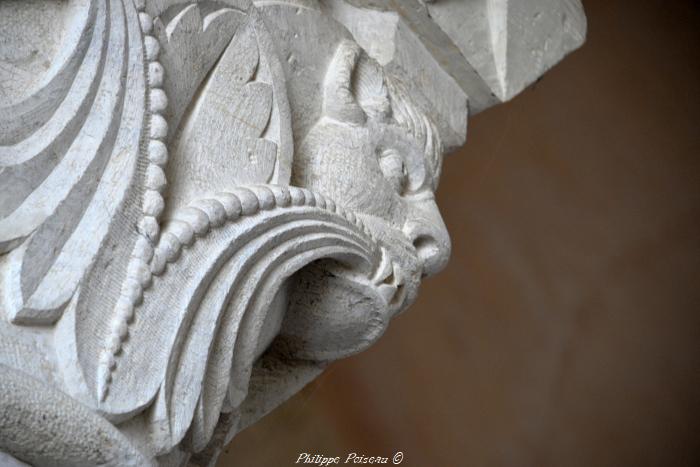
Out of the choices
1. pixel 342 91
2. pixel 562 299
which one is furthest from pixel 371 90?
pixel 562 299

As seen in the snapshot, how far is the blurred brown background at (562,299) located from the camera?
203cm

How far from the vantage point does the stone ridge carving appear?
2.52 feet

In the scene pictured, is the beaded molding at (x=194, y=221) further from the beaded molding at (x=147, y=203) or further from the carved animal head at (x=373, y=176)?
the carved animal head at (x=373, y=176)

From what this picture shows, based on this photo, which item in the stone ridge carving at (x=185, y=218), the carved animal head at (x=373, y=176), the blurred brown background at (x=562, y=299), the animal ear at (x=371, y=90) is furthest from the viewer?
the blurred brown background at (x=562, y=299)

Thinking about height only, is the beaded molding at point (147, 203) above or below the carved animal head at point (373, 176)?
above

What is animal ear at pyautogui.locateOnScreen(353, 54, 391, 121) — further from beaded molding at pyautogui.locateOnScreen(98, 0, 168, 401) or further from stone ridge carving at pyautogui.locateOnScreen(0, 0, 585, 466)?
beaded molding at pyautogui.locateOnScreen(98, 0, 168, 401)

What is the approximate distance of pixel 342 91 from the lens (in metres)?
1.17

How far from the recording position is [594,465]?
7.79 ft

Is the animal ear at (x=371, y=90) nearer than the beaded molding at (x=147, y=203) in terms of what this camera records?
No

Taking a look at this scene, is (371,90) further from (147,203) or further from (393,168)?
(147,203)

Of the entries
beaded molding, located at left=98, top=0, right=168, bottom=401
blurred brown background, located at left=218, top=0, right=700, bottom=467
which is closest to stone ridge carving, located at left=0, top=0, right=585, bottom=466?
beaded molding, located at left=98, top=0, right=168, bottom=401

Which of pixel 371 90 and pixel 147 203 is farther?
pixel 371 90

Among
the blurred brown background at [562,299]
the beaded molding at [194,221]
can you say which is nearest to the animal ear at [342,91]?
the beaded molding at [194,221]

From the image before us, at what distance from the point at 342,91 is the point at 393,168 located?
0.11 m
